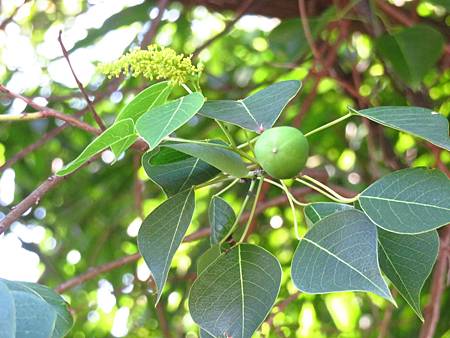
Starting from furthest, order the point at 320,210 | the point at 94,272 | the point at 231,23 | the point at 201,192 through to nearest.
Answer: the point at 201,192 → the point at 231,23 → the point at 94,272 → the point at 320,210

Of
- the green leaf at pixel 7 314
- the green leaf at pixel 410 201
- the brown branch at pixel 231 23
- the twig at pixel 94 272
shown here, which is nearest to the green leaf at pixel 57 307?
the green leaf at pixel 7 314

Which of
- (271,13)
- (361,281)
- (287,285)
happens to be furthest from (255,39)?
(361,281)

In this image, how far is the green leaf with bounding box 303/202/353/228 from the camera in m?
0.90

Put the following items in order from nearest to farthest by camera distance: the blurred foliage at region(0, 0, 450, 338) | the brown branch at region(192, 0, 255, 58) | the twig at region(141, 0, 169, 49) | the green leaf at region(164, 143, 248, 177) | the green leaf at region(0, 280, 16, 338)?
the green leaf at region(0, 280, 16, 338), the green leaf at region(164, 143, 248, 177), the twig at region(141, 0, 169, 49), the brown branch at region(192, 0, 255, 58), the blurred foliage at region(0, 0, 450, 338)

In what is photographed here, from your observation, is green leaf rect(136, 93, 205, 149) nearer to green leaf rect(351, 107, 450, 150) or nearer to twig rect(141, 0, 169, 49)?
green leaf rect(351, 107, 450, 150)

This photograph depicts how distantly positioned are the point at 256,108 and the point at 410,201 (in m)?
0.18

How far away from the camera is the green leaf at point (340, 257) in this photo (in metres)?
0.74

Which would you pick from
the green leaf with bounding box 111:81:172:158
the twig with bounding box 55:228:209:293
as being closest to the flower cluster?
the green leaf with bounding box 111:81:172:158

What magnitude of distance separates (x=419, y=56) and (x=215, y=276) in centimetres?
96

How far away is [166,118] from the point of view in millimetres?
732

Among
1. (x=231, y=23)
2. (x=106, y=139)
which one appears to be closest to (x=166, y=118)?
(x=106, y=139)

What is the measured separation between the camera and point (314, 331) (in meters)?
2.11

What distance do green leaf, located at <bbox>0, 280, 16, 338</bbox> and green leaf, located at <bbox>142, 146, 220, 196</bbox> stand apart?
243mm

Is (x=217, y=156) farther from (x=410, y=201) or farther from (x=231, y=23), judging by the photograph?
(x=231, y=23)
